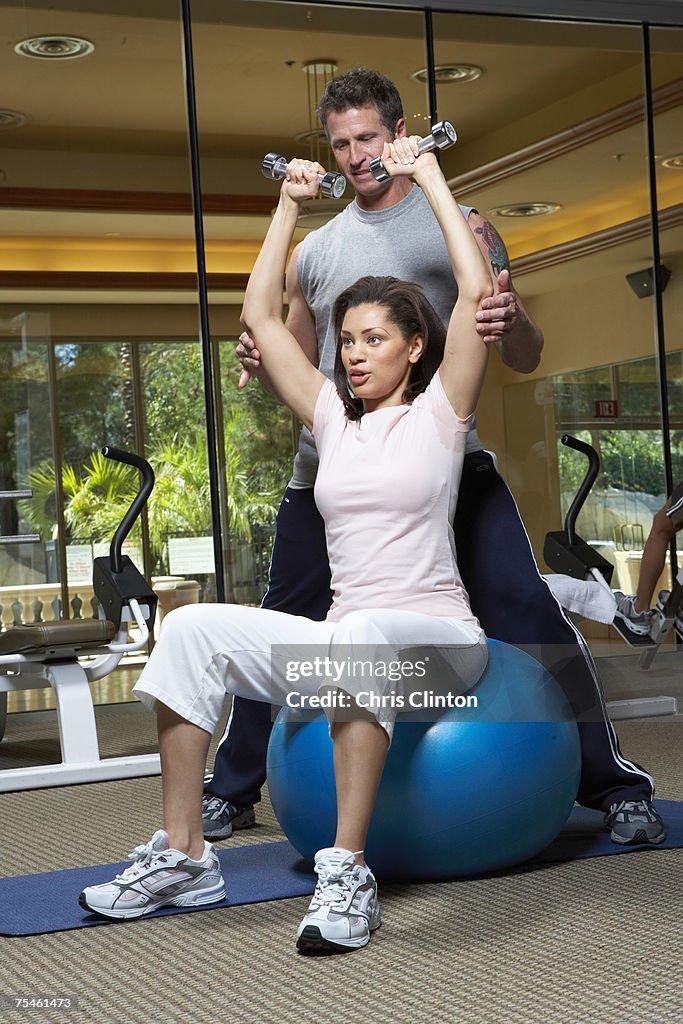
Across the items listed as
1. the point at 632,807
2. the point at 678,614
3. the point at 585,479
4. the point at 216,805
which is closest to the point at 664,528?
the point at 678,614

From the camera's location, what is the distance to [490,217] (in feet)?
17.7

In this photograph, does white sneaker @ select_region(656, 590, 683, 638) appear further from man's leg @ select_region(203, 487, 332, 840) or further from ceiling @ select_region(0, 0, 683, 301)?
man's leg @ select_region(203, 487, 332, 840)

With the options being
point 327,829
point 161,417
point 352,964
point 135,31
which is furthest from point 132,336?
point 352,964

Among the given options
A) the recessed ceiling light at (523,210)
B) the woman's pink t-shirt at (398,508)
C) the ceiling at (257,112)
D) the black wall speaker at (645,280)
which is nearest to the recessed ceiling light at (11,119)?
the ceiling at (257,112)

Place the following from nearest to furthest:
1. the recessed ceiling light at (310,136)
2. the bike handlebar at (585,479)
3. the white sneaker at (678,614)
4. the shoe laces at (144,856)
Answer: the shoe laces at (144,856) < the bike handlebar at (585,479) < the white sneaker at (678,614) < the recessed ceiling light at (310,136)

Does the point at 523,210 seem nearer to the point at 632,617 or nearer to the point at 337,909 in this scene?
the point at 632,617

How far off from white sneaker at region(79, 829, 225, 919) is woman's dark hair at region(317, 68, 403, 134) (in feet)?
4.05

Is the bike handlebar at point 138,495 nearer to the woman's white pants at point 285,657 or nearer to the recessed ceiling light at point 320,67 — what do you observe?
the woman's white pants at point 285,657

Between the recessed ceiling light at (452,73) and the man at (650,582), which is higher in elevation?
the recessed ceiling light at (452,73)

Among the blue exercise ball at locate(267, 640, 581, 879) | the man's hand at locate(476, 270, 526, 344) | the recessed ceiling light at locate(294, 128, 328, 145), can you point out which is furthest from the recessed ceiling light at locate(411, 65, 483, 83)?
the blue exercise ball at locate(267, 640, 581, 879)

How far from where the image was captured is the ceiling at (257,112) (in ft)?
15.6

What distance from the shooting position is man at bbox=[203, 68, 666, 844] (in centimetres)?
215

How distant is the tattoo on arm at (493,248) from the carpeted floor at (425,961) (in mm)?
1050

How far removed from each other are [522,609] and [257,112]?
3336 mm
